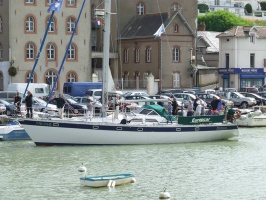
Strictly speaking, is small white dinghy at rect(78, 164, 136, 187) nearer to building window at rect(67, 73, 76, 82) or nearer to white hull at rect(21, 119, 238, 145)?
white hull at rect(21, 119, 238, 145)

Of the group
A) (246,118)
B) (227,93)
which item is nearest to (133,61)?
(227,93)

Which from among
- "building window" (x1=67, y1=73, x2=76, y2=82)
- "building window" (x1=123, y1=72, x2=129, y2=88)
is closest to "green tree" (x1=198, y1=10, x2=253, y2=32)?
"building window" (x1=123, y1=72, x2=129, y2=88)

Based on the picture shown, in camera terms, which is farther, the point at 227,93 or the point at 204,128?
the point at 227,93

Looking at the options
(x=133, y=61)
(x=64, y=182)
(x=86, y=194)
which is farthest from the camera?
(x=133, y=61)

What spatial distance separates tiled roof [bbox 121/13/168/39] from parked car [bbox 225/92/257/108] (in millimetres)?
17347

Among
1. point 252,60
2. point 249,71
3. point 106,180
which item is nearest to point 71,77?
point 249,71

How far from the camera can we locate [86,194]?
3559 cm

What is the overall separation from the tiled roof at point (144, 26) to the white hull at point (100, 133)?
1755 inches

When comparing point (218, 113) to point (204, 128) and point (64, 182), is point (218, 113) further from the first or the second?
point (64, 182)

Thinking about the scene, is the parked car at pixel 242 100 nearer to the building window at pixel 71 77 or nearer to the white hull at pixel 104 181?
the building window at pixel 71 77

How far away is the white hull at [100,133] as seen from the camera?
1971 inches

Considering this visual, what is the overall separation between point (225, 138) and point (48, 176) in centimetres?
1719

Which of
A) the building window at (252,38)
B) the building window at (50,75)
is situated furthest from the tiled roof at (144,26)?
the building window at (252,38)

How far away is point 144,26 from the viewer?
9850 centimetres
